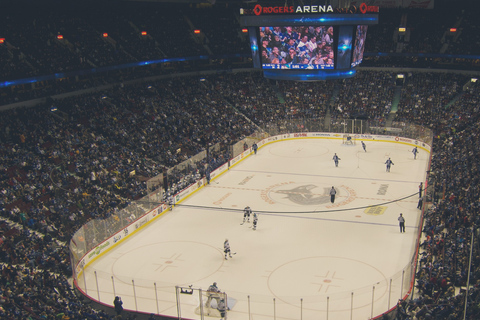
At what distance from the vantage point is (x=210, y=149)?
3969 centimetres

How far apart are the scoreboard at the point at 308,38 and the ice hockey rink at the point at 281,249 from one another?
26.1ft

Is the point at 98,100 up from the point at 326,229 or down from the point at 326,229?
up

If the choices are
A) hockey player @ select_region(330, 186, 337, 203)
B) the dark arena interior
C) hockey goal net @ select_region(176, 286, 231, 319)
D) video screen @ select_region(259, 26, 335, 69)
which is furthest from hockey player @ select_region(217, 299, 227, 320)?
video screen @ select_region(259, 26, 335, 69)

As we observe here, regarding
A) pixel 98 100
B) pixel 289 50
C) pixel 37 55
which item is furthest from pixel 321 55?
pixel 37 55

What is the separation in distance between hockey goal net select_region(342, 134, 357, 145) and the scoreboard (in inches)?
403

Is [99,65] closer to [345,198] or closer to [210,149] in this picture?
[210,149]

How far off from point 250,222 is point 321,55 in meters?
14.5

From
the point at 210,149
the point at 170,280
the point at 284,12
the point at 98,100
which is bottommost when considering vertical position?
the point at 170,280

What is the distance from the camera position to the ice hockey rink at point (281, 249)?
59.4 feet

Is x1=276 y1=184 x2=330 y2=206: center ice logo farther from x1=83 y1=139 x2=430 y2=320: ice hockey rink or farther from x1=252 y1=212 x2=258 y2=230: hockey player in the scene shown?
x1=252 y1=212 x2=258 y2=230: hockey player

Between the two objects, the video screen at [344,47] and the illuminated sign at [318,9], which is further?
the video screen at [344,47]

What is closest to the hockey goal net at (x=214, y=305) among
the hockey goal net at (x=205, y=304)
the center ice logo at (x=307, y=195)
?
the hockey goal net at (x=205, y=304)

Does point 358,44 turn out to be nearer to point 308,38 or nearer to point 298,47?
point 308,38

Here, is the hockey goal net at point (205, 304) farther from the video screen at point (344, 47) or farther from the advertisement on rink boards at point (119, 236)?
the video screen at point (344, 47)
